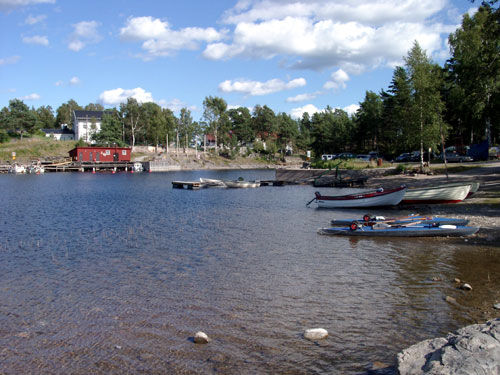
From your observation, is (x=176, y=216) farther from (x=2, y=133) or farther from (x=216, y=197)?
(x=2, y=133)

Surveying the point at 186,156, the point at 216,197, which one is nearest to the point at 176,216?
the point at 216,197

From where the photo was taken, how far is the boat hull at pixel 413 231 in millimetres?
19797

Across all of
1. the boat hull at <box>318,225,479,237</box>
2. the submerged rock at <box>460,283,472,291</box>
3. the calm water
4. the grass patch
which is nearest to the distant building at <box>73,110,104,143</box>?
the grass patch

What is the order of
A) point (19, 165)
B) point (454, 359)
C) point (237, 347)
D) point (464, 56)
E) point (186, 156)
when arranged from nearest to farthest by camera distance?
point (454, 359) < point (237, 347) < point (464, 56) < point (19, 165) < point (186, 156)

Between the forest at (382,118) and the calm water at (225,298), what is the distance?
17.3 meters

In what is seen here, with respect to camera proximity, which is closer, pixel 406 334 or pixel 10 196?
pixel 406 334

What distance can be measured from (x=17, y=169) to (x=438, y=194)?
99.1 m

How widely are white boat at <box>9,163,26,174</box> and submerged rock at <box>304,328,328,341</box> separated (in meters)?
107

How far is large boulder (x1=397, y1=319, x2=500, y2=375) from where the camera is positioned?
5809 millimetres

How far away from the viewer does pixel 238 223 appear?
1113 inches

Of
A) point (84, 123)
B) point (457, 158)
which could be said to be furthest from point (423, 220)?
point (84, 123)

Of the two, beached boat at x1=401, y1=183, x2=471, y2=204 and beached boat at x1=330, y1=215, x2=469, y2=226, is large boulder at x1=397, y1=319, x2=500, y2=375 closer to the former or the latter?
beached boat at x1=330, y1=215, x2=469, y2=226

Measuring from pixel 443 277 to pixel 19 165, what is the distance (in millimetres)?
109258

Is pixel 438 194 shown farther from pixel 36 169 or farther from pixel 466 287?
pixel 36 169
